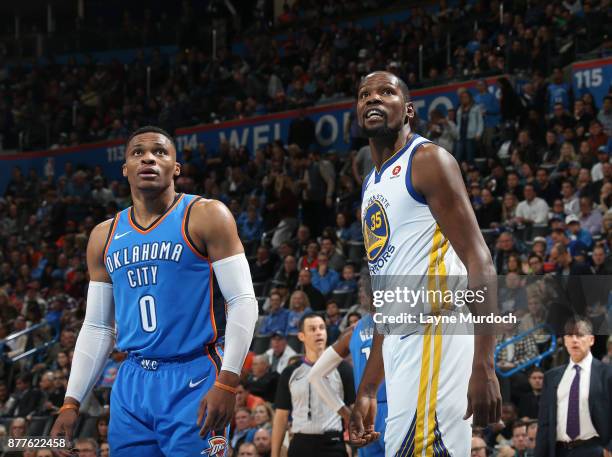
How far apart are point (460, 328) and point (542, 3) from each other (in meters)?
14.4

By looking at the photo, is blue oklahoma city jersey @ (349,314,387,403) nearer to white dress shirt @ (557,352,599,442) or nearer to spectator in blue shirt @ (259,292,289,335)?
white dress shirt @ (557,352,599,442)

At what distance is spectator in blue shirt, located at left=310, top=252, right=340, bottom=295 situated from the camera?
13.8 meters

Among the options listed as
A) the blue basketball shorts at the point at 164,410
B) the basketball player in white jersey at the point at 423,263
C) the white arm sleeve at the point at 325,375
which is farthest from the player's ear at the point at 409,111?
the white arm sleeve at the point at 325,375

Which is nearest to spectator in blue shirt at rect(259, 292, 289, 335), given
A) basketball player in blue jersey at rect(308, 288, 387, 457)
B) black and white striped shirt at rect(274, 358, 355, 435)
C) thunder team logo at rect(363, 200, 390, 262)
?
black and white striped shirt at rect(274, 358, 355, 435)

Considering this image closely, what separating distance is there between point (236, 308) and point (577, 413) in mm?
4179

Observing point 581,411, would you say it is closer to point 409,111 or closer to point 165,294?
point 409,111

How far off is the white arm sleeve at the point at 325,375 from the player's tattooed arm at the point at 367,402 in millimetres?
3067

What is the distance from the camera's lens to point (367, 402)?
4.52 m

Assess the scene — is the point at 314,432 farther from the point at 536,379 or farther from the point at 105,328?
the point at 105,328

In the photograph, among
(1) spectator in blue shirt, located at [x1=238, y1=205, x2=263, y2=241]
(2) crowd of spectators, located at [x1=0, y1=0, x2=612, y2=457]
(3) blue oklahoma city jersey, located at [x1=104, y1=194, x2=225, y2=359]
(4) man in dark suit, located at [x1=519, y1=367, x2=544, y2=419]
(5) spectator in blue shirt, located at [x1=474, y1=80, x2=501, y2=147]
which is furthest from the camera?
(1) spectator in blue shirt, located at [x1=238, y1=205, x2=263, y2=241]

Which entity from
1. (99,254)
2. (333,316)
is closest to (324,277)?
(333,316)

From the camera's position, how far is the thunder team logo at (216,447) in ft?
14.7

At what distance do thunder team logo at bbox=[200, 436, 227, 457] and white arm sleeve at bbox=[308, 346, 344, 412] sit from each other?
3137 millimetres
